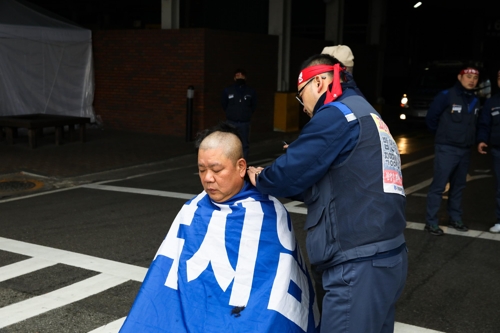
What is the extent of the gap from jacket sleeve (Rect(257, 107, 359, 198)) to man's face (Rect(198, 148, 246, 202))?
16.0 inches

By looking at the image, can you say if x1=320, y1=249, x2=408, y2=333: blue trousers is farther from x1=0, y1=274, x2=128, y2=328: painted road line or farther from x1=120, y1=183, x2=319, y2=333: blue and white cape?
x1=0, y1=274, x2=128, y2=328: painted road line

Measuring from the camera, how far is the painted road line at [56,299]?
5066mm

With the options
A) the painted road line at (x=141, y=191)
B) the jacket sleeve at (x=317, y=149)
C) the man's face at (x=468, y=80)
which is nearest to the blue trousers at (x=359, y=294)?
the jacket sleeve at (x=317, y=149)

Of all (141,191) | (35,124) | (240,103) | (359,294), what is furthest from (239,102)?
(359,294)

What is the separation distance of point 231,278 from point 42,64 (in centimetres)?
1517

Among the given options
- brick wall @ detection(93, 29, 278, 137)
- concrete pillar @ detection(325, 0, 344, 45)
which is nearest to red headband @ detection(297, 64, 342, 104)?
brick wall @ detection(93, 29, 278, 137)

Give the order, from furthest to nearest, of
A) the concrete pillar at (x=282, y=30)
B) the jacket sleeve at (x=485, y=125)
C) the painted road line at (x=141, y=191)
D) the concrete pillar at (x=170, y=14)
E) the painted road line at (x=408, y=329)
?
the concrete pillar at (x=282, y=30) → the concrete pillar at (x=170, y=14) → the painted road line at (x=141, y=191) → the jacket sleeve at (x=485, y=125) → the painted road line at (x=408, y=329)

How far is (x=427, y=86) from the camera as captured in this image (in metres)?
21.0

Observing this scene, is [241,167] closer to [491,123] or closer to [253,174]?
[253,174]

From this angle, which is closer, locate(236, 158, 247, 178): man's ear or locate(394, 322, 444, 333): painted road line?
locate(236, 158, 247, 178): man's ear

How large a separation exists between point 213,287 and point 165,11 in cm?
1550

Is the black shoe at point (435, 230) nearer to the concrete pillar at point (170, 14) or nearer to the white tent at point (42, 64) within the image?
the concrete pillar at point (170, 14)

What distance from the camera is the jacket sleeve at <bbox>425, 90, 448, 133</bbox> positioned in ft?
24.9

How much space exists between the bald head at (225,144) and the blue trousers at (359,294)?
80 cm
